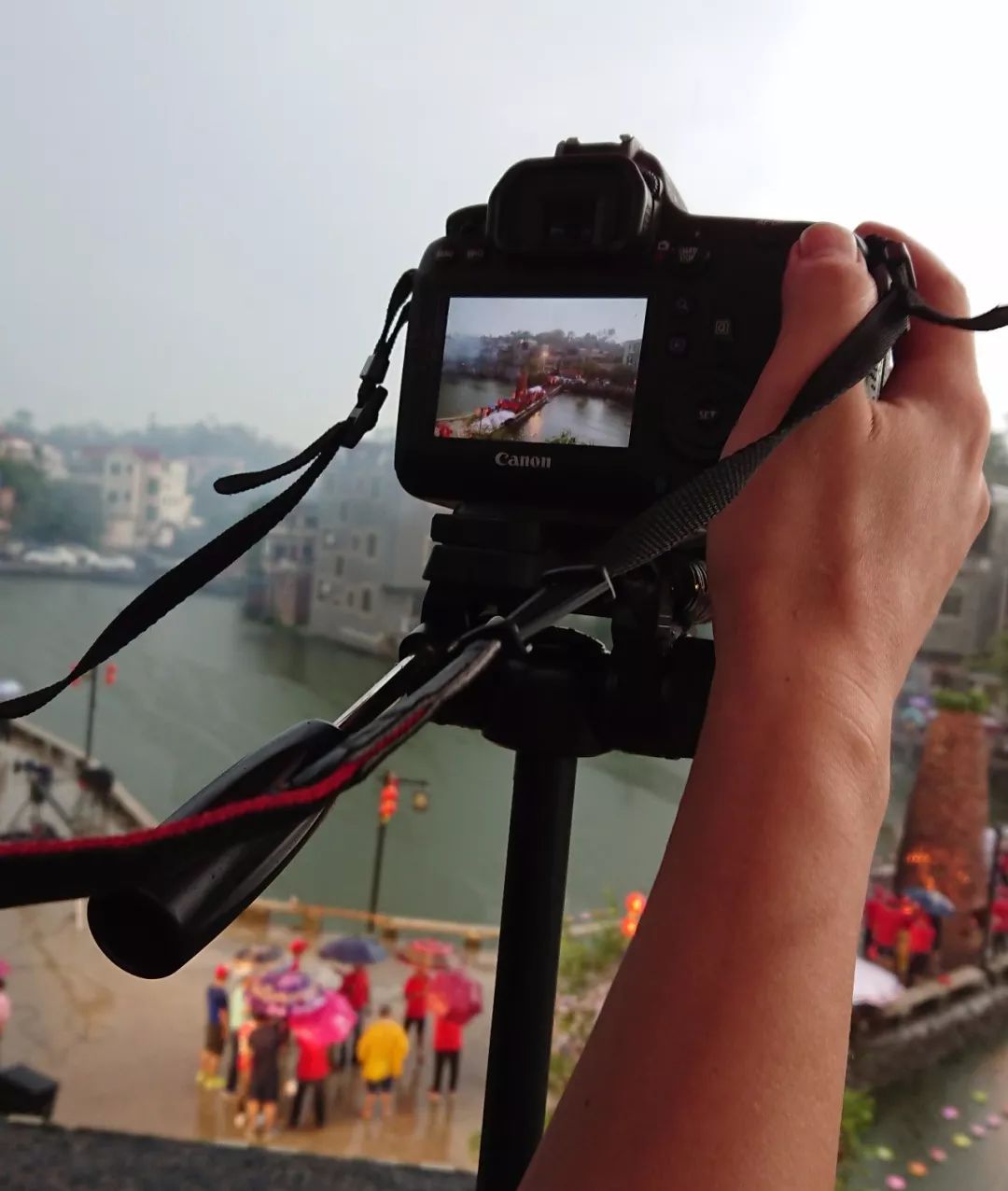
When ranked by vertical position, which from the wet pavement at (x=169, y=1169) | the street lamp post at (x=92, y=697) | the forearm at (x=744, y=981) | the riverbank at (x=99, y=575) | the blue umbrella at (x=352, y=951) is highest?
the riverbank at (x=99, y=575)

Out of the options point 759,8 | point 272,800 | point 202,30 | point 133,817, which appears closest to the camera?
point 272,800

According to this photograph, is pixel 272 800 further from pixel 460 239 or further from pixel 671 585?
pixel 460 239

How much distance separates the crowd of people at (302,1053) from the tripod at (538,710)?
948mm

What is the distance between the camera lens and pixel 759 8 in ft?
4.13

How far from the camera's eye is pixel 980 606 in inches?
50.8

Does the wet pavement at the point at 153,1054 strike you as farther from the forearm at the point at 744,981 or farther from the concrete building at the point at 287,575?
the forearm at the point at 744,981

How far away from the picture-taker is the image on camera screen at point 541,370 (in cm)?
54

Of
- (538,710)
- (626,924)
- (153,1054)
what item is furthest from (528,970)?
(153,1054)

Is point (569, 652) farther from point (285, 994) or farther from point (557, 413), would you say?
point (285, 994)

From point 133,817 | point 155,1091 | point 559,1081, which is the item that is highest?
point 133,817

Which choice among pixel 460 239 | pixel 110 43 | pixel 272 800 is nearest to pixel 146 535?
pixel 110 43

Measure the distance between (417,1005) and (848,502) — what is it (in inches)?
48.8

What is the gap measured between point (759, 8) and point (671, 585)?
1070 millimetres

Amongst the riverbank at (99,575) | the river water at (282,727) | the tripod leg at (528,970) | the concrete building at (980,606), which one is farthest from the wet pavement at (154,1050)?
the tripod leg at (528,970)
